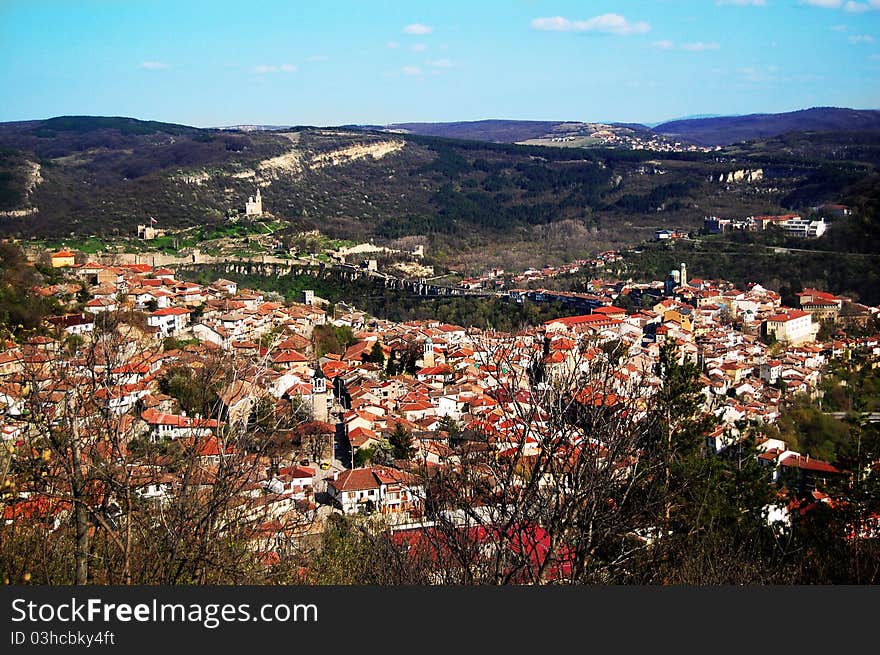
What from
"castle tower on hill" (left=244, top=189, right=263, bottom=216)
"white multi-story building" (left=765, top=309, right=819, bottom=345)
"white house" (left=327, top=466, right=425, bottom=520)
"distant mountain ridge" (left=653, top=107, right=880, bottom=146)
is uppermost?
"distant mountain ridge" (left=653, top=107, right=880, bottom=146)

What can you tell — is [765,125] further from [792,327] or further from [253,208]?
[792,327]

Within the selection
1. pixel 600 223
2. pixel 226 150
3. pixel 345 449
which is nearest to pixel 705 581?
pixel 345 449

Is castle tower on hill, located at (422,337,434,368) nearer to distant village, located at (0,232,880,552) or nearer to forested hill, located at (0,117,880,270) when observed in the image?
distant village, located at (0,232,880,552)

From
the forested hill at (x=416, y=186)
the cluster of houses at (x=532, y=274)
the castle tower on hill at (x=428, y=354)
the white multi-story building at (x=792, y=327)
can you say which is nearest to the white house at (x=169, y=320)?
the castle tower on hill at (x=428, y=354)

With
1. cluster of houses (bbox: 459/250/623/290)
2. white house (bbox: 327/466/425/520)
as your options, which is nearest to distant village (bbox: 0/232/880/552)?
white house (bbox: 327/466/425/520)

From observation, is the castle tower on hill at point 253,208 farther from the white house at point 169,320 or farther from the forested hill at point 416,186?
the white house at point 169,320

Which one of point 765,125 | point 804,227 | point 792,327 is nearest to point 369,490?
point 792,327
